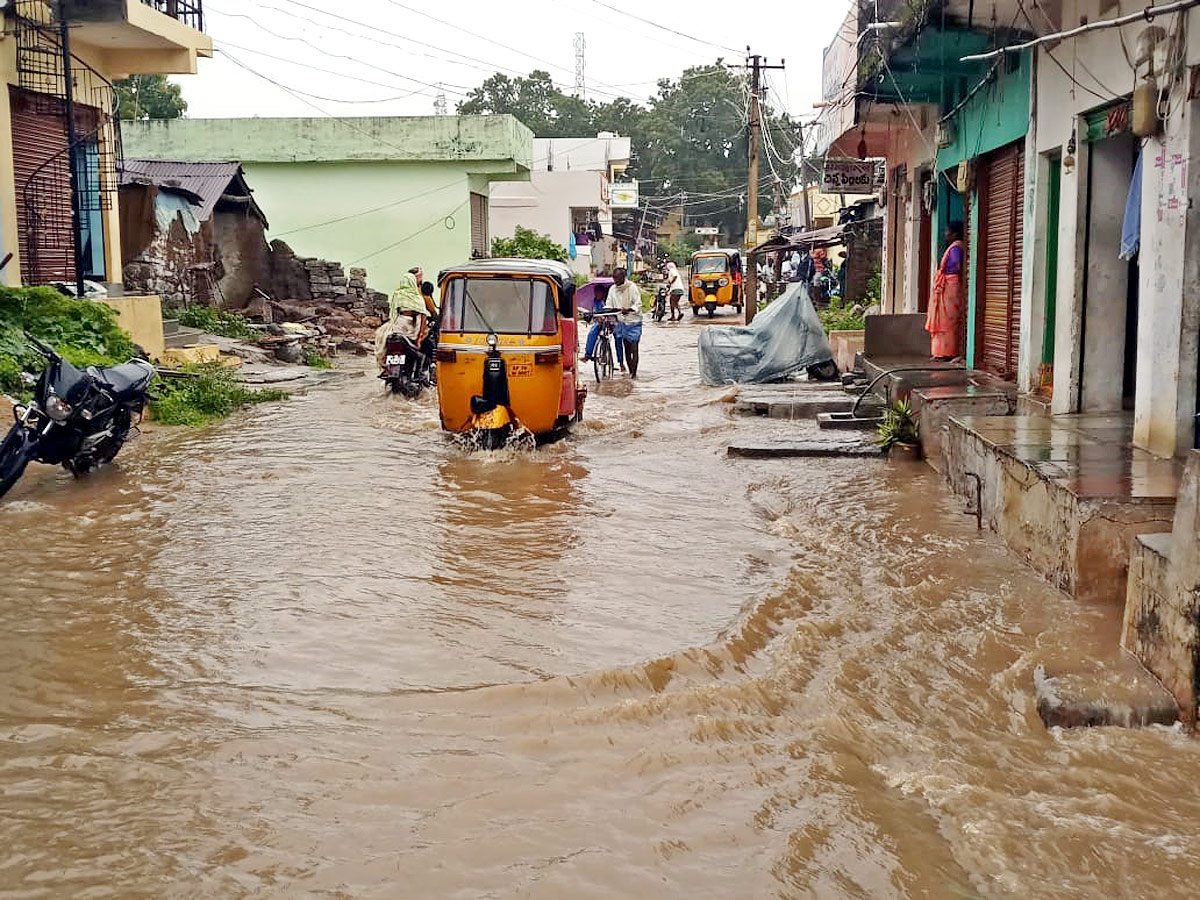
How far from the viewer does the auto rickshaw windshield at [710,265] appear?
126ft

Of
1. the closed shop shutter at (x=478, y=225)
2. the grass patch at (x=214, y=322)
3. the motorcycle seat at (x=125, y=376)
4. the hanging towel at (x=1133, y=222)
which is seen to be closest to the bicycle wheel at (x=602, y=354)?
the grass patch at (x=214, y=322)

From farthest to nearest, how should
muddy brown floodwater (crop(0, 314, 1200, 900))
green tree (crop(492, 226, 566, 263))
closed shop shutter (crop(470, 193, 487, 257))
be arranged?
green tree (crop(492, 226, 566, 263)) < closed shop shutter (crop(470, 193, 487, 257)) < muddy brown floodwater (crop(0, 314, 1200, 900))

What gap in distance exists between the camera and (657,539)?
28.2 ft

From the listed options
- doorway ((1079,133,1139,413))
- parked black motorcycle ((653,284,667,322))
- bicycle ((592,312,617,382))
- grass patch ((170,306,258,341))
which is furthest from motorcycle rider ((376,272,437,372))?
parked black motorcycle ((653,284,667,322))

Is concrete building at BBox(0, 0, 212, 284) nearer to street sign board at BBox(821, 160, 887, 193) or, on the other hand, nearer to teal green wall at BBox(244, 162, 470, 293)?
street sign board at BBox(821, 160, 887, 193)

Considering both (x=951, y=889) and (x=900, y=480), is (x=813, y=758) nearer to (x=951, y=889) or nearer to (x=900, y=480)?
(x=951, y=889)

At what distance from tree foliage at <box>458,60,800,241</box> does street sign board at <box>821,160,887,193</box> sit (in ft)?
188

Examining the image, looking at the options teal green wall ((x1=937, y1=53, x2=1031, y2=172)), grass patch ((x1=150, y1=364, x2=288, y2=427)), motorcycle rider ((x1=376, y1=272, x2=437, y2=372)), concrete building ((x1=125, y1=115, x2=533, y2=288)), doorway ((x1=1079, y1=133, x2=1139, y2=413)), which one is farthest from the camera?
concrete building ((x1=125, y1=115, x2=533, y2=288))

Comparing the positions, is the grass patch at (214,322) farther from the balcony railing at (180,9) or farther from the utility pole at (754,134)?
the utility pole at (754,134)

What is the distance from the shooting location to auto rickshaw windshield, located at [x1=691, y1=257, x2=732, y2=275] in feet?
126

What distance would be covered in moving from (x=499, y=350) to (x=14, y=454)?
14.1 ft

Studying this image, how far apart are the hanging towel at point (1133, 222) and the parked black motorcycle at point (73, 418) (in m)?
8.19

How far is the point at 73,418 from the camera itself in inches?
378

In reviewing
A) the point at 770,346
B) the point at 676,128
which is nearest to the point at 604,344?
the point at 770,346
